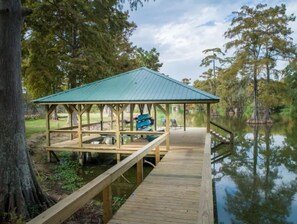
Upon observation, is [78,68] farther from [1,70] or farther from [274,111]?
[274,111]

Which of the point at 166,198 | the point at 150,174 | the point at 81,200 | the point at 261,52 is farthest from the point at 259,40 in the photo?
the point at 81,200

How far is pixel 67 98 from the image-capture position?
1143 centimetres

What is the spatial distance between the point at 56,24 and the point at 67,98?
10.7 ft

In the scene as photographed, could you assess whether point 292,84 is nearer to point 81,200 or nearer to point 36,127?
point 36,127

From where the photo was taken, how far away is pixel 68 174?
9.70 m

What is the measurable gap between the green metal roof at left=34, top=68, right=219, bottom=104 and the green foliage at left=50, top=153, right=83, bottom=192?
2.86 metres

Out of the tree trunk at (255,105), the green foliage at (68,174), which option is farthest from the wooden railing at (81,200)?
the tree trunk at (255,105)

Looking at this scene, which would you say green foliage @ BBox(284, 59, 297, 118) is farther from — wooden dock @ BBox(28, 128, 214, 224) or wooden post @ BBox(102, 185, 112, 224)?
wooden post @ BBox(102, 185, 112, 224)

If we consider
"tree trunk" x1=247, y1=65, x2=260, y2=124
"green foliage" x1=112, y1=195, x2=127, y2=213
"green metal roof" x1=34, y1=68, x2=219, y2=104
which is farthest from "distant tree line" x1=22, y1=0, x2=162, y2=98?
"tree trunk" x1=247, y1=65, x2=260, y2=124

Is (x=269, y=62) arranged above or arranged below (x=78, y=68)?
above

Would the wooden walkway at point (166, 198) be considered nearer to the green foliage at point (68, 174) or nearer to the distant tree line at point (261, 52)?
the green foliage at point (68, 174)

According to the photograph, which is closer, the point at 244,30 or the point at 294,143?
the point at 294,143

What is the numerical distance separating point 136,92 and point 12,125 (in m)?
6.33

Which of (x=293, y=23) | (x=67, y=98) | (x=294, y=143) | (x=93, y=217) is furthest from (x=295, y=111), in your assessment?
(x=93, y=217)
